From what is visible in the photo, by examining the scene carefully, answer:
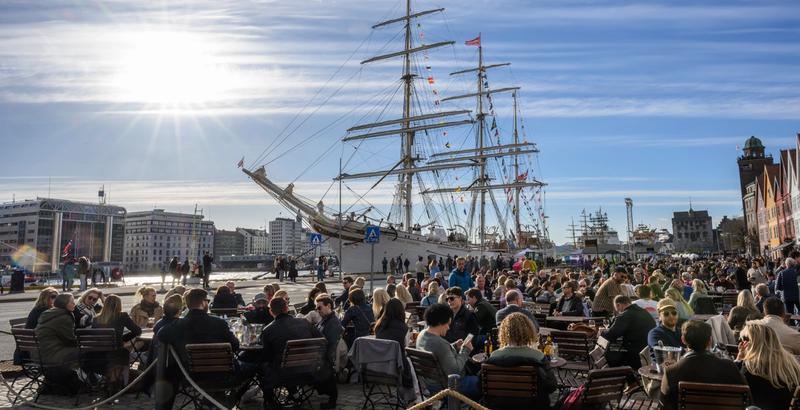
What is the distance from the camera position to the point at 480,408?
474 centimetres

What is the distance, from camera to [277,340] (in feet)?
24.2

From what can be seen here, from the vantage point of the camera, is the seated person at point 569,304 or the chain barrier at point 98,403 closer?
the chain barrier at point 98,403

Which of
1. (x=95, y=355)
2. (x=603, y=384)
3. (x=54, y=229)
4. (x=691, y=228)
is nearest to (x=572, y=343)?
(x=603, y=384)

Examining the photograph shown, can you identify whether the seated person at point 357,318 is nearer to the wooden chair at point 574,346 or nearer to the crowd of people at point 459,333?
the crowd of people at point 459,333

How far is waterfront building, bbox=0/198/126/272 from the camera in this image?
561ft

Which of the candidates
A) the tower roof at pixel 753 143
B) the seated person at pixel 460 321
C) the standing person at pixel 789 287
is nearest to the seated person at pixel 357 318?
the seated person at pixel 460 321

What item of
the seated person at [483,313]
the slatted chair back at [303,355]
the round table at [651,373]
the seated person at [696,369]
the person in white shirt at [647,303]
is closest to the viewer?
the seated person at [696,369]

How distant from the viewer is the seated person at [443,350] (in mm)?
6406

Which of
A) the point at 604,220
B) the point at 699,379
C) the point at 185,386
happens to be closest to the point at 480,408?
the point at 699,379

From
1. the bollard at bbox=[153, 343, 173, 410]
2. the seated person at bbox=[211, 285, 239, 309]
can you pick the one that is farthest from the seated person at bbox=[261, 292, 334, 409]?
the seated person at bbox=[211, 285, 239, 309]

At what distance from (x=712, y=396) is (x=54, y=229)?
19894 cm

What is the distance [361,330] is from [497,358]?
4.14 m

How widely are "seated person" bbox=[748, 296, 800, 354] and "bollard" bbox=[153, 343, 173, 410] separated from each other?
696cm

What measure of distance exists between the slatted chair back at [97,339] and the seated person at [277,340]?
2.28 metres
